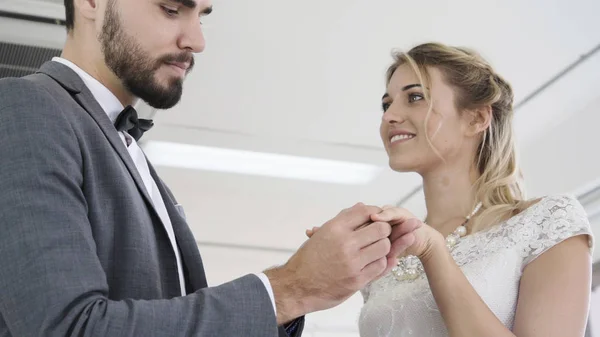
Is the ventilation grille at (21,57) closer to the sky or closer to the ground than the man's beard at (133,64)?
closer to the ground

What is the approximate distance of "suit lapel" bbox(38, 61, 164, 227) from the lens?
149cm

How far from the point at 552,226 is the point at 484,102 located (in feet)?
1.79

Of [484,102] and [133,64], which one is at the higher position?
[133,64]

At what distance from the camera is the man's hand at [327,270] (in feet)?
4.35

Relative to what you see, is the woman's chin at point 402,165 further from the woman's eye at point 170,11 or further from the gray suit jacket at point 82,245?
the gray suit jacket at point 82,245

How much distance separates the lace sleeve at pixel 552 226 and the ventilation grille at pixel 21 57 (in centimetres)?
241

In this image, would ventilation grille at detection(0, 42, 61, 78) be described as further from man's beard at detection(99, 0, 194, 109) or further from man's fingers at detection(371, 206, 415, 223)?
man's fingers at detection(371, 206, 415, 223)

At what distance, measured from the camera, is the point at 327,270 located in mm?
1327

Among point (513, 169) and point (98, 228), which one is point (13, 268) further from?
point (513, 169)

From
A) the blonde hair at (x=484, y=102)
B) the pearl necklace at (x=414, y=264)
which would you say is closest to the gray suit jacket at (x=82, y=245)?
the pearl necklace at (x=414, y=264)

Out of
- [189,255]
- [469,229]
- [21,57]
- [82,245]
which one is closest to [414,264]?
[469,229]

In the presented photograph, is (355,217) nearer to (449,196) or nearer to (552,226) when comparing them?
(552,226)

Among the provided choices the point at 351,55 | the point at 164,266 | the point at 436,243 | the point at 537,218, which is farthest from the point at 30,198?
the point at 351,55

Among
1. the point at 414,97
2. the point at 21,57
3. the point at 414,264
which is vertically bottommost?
the point at 21,57
